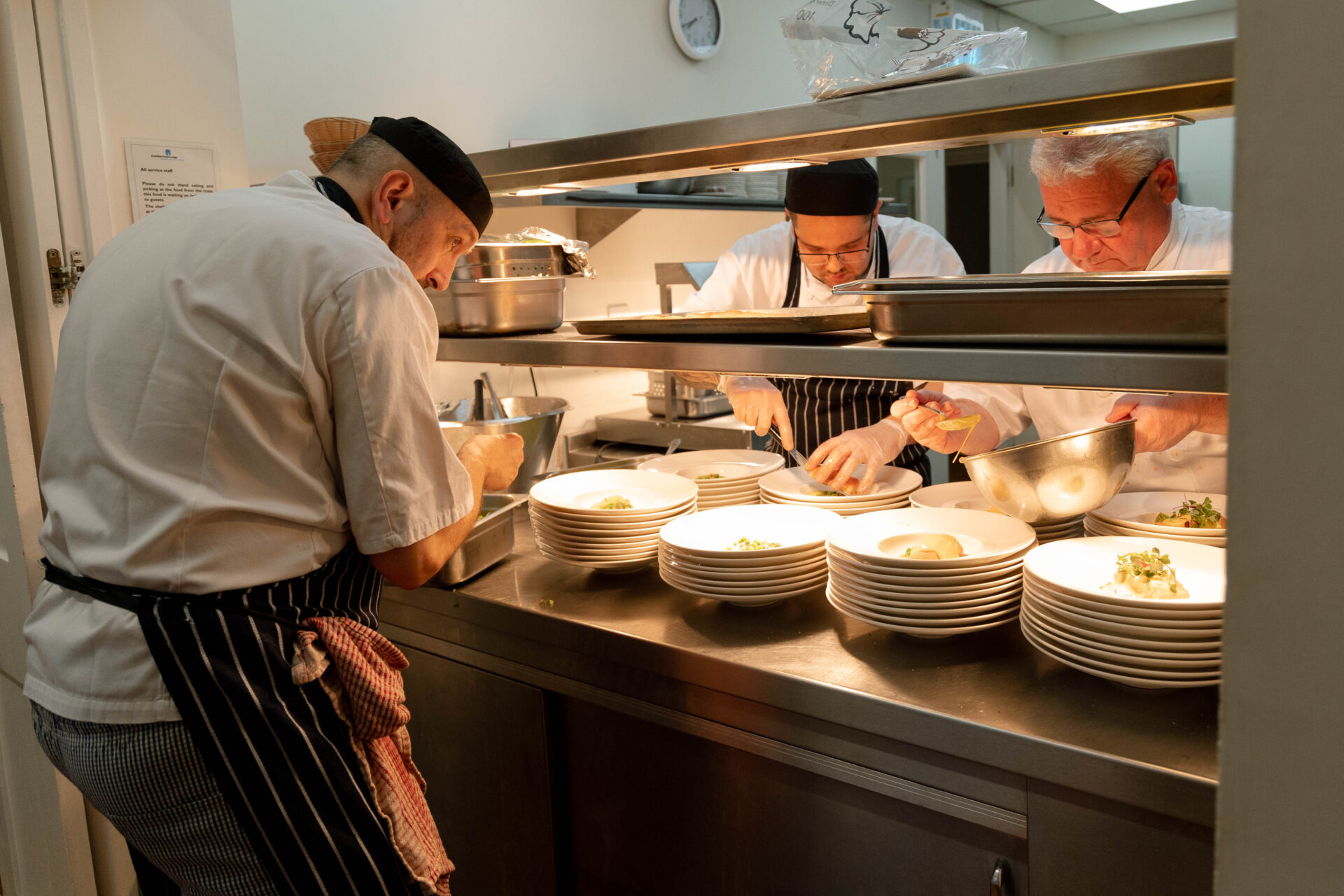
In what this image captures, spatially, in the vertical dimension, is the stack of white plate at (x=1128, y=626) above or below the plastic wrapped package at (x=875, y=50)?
below

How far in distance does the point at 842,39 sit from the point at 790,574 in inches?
31.0

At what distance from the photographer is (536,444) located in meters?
2.38

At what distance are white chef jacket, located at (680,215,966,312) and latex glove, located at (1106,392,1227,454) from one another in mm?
1049

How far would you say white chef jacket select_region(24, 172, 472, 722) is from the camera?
3.92 ft

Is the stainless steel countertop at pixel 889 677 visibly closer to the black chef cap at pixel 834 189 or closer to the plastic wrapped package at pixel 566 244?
the plastic wrapped package at pixel 566 244

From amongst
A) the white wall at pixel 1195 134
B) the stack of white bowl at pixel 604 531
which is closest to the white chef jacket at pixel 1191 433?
the stack of white bowl at pixel 604 531

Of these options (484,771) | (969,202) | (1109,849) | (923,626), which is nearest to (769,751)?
(923,626)

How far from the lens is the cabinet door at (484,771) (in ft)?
5.46

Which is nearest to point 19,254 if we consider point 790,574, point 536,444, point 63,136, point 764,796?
point 63,136

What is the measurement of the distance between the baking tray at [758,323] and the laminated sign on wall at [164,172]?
1.18 m

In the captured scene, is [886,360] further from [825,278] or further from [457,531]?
[825,278]

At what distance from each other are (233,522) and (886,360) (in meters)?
0.87

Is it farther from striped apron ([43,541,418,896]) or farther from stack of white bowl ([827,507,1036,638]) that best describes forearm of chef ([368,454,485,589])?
stack of white bowl ([827,507,1036,638])

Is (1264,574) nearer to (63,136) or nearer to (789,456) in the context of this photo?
(789,456)
